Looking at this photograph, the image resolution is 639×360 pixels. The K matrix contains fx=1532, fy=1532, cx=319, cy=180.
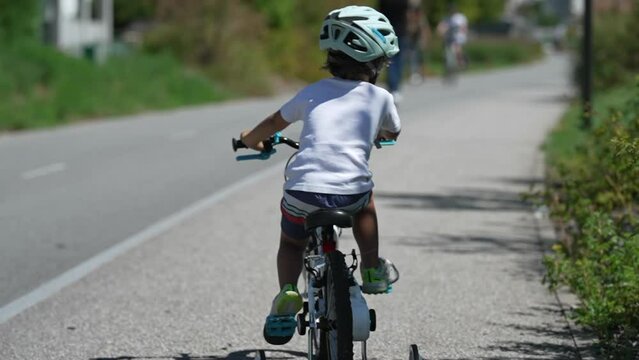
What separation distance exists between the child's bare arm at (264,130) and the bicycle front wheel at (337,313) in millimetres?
681

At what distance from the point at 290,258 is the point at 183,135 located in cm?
1698

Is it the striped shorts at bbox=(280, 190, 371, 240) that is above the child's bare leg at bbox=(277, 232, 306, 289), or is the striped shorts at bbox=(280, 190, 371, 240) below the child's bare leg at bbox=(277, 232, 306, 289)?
above

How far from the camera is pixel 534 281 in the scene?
9312 mm

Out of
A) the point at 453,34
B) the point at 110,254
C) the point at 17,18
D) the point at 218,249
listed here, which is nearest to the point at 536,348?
the point at 218,249

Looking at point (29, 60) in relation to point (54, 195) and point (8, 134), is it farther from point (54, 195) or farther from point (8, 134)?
point (54, 195)

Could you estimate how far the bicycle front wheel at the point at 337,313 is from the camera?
5418mm

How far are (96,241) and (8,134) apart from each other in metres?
12.9

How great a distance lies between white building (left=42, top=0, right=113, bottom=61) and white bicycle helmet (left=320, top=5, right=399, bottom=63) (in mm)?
39608

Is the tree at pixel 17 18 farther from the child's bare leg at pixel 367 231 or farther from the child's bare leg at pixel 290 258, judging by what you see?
the child's bare leg at pixel 367 231

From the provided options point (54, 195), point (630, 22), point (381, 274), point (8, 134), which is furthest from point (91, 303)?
point (630, 22)

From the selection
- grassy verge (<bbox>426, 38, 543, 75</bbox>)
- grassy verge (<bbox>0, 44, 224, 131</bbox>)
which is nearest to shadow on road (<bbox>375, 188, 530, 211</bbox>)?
grassy verge (<bbox>0, 44, 224, 131</bbox>)

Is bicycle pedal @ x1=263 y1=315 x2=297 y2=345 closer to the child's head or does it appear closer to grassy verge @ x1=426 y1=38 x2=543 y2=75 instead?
the child's head

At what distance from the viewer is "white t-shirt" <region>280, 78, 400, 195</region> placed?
5.79 metres

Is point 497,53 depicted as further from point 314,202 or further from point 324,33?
point 314,202
